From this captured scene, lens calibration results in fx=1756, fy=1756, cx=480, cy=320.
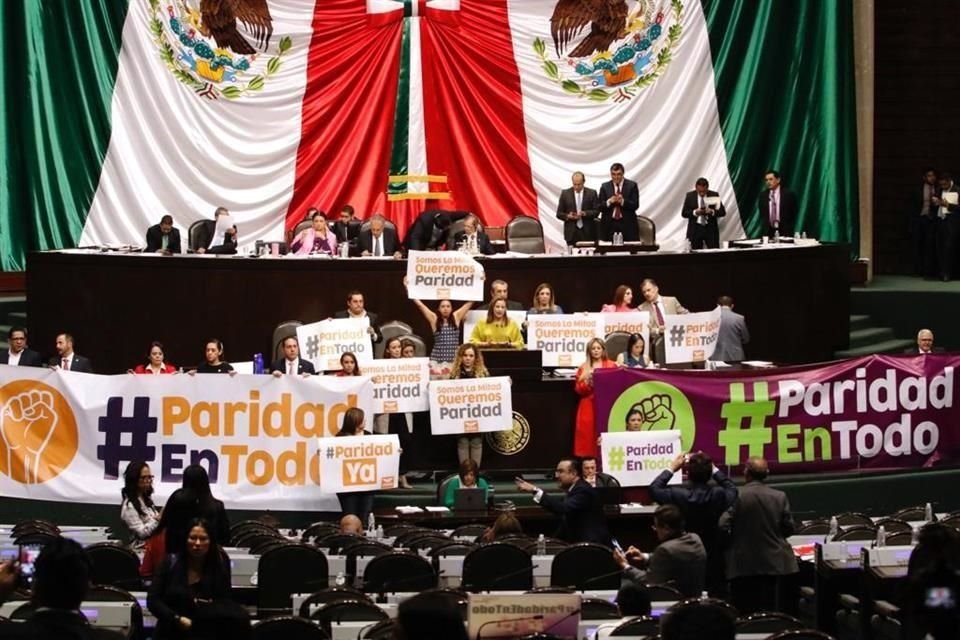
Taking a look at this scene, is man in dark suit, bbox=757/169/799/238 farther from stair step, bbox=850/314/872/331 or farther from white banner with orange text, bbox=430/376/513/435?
white banner with orange text, bbox=430/376/513/435

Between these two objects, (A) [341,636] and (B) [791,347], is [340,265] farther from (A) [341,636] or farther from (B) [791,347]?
(A) [341,636]

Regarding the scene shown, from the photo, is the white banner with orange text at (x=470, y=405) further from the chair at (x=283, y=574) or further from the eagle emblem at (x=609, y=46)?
the eagle emblem at (x=609, y=46)

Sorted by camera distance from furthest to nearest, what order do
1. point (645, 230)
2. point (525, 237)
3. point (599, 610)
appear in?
point (645, 230) < point (525, 237) < point (599, 610)

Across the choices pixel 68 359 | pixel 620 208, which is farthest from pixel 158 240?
pixel 620 208

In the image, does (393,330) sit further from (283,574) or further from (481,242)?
(283,574)

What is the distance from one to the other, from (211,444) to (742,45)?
13.1m

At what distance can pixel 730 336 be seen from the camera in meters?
21.5

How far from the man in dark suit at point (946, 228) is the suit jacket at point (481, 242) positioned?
27.6 feet

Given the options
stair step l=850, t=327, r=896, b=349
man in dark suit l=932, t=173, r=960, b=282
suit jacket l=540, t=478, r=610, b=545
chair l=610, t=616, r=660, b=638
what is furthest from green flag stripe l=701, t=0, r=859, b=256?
chair l=610, t=616, r=660, b=638

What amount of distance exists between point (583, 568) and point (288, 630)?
357cm

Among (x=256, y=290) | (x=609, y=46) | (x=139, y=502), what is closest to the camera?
(x=139, y=502)

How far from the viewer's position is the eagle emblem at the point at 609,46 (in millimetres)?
27297

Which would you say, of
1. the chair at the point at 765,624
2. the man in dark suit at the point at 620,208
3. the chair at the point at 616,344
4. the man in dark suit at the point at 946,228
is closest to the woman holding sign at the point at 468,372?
the chair at the point at 616,344

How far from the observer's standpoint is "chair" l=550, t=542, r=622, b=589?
1245 centimetres
